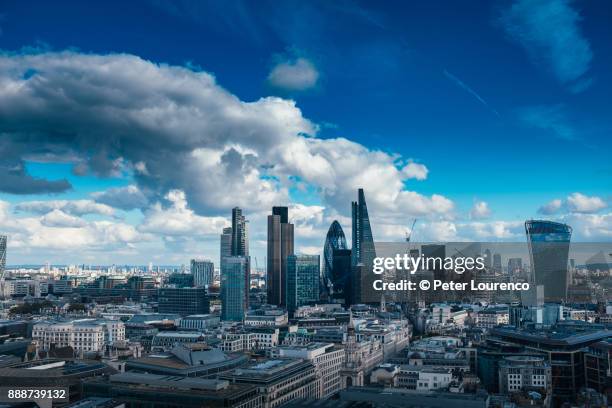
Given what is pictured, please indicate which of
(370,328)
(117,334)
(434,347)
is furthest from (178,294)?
(434,347)

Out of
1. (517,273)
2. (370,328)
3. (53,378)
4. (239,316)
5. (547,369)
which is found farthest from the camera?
(517,273)

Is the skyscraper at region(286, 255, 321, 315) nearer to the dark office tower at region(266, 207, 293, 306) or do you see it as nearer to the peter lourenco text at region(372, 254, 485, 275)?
the dark office tower at region(266, 207, 293, 306)

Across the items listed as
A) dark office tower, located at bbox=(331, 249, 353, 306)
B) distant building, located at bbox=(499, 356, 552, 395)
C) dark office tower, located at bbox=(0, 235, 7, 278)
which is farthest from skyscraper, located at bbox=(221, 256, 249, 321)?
dark office tower, located at bbox=(0, 235, 7, 278)

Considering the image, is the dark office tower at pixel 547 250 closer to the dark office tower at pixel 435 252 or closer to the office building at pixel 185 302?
the dark office tower at pixel 435 252

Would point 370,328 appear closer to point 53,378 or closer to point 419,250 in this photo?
point 53,378

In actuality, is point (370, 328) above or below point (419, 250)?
below

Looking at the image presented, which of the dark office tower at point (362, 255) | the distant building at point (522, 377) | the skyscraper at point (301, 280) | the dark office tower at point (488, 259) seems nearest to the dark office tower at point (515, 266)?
the dark office tower at point (488, 259)
